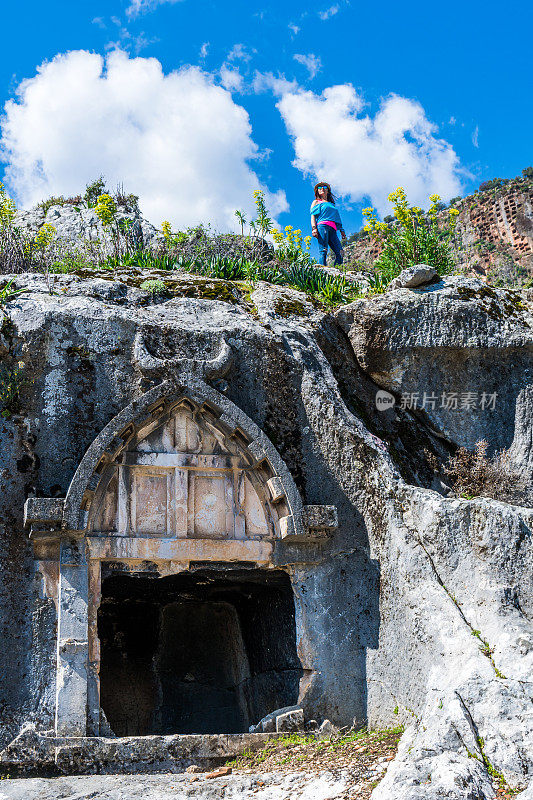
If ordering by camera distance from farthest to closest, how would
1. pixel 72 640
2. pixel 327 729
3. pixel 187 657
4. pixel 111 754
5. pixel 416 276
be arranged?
pixel 187 657 → pixel 416 276 → pixel 327 729 → pixel 72 640 → pixel 111 754

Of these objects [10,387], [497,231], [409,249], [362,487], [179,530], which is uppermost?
[497,231]

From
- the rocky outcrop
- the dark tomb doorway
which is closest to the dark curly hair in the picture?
the dark tomb doorway

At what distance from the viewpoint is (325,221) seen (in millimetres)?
13133

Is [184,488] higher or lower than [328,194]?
lower

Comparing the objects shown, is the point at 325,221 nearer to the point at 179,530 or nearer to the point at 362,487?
the point at 362,487

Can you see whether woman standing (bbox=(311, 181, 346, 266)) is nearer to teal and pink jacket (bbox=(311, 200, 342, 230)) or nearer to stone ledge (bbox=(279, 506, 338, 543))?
teal and pink jacket (bbox=(311, 200, 342, 230))

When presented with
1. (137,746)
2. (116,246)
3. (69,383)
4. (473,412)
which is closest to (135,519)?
(69,383)

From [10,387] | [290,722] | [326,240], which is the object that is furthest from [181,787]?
[326,240]

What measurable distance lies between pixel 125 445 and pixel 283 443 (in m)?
1.48

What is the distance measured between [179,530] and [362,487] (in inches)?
66.9

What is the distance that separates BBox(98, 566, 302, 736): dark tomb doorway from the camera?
9484 mm

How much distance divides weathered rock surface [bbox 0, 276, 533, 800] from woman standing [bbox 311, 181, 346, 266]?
3901 millimetres

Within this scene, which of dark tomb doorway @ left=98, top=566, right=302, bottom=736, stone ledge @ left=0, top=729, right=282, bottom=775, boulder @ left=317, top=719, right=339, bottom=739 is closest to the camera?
stone ledge @ left=0, top=729, right=282, bottom=775

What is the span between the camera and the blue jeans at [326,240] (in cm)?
1323
